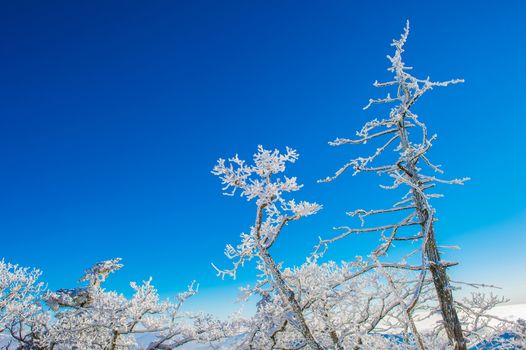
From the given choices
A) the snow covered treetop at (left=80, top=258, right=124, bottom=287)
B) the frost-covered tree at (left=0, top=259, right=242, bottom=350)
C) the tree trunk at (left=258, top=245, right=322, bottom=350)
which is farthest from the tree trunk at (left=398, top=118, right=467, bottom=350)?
the snow covered treetop at (left=80, top=258, right=124, bottom=287)

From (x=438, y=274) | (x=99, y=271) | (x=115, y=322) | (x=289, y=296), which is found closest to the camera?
(x=438, y=274)

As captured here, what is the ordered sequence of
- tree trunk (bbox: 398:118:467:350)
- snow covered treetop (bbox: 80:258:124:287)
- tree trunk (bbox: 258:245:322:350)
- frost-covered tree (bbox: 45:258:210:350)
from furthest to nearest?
snow covered treetop (bbox: 80:258:124:287) < frost-covered tree (bbox: 45:258:210:350) < tree trunk (bbox: 258:245:322:350) < tree trunk (bbox: 398:118:467:350)

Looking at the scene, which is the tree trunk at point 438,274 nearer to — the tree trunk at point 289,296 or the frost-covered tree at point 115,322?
the tree trunk at point 289,296

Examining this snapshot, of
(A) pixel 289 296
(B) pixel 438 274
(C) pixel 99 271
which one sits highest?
(C) pixel 99 271

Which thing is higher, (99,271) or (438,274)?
(99,271)

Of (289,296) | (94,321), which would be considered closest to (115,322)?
(94,321)

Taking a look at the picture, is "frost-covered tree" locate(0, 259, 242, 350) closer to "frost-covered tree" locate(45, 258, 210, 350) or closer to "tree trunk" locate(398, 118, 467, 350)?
"frost-covered tree" locate(45, 258, 210, 350)

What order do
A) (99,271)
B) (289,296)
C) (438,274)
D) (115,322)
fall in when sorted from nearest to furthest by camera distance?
(438,274) < (289,296) < (115,322) < (99,271)

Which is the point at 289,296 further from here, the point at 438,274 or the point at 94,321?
the point at 94,321

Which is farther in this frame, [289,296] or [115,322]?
[115,322]

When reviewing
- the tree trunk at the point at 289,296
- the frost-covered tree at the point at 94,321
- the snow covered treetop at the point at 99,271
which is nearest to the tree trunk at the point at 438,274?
the tree trunk at the point at 289,296

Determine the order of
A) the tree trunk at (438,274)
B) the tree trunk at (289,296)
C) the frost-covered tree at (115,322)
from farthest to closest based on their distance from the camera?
the frost-covered tree at (115,322), the tree trunk at (289,296), the tree trunk at (438,274)

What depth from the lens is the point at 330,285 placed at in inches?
273

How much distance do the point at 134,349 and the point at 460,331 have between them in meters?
27.1
